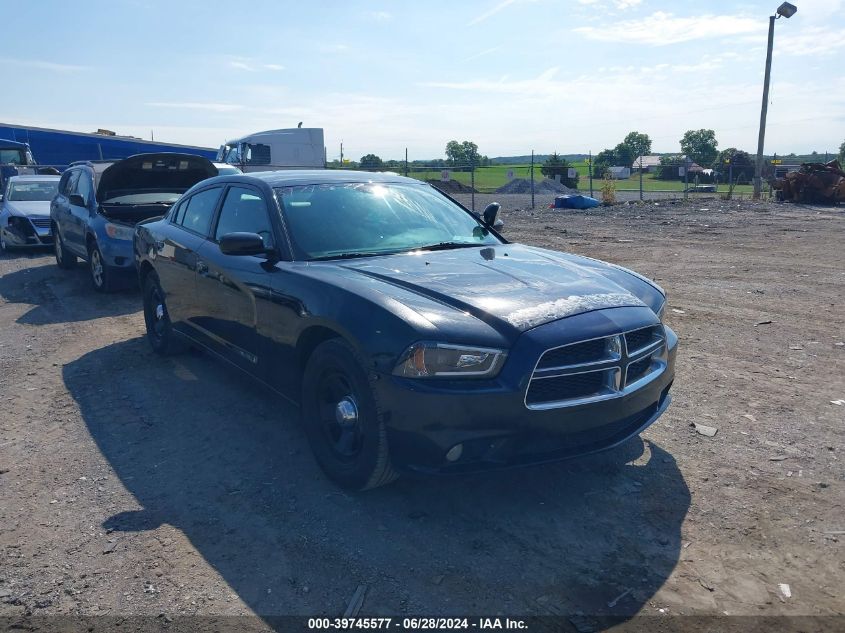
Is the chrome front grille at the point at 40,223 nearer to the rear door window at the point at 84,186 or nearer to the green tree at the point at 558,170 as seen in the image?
the rear door window at the point at 84,186

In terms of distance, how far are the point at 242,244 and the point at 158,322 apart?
2.78 metres

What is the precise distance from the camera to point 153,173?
10297 mm

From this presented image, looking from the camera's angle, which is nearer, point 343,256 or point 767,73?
point 343,256

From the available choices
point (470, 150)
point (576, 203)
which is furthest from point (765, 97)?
point (470, 150)

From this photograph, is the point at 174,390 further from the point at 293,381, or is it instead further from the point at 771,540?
the point at 771,540

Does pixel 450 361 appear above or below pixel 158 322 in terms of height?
above

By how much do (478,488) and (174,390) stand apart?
3003 millimetres

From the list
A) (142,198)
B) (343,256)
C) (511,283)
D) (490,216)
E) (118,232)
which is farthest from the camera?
(142,198)

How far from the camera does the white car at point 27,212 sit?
46.9ft

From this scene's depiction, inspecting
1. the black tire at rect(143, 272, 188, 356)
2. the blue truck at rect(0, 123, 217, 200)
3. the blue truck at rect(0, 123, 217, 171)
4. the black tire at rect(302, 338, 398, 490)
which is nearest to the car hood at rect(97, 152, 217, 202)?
the black tire at rect(143, 272, 188, 356)

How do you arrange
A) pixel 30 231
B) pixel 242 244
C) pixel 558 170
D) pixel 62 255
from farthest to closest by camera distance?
pixel 558 170 → pixel 30 231 → pixel 62 255 → pixel 242 244

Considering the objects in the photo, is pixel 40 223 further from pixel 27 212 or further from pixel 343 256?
pixel 343 256

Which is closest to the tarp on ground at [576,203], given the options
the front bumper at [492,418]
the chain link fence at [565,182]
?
the chain link fence at [565,182]

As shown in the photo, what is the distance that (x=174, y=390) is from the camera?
233 inches
